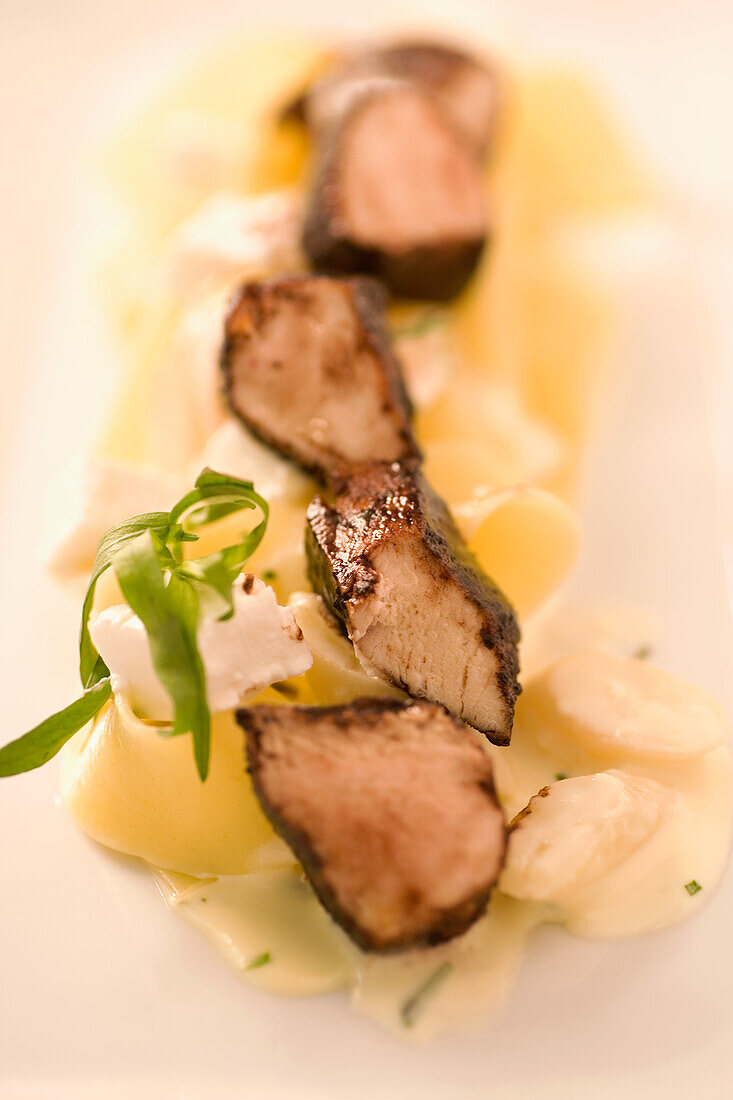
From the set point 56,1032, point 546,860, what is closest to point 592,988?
point 546,860

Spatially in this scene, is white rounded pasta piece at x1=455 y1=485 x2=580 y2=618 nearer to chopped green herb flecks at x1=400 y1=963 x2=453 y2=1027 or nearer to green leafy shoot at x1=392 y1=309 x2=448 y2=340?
green leafy shoot at x1=392 y1=309 x2=448 y2=340

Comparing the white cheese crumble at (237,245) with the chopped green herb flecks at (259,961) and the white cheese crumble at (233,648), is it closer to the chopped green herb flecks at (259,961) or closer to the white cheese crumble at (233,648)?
the white cheese crumble at (233,648)

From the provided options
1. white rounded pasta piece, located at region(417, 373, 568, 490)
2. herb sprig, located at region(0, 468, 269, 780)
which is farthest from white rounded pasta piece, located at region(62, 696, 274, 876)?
white rounded pasta piece, located at region(417, 373, 568, 490)

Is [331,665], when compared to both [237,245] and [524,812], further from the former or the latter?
[237,245]

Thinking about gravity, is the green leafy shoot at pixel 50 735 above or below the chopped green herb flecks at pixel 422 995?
above

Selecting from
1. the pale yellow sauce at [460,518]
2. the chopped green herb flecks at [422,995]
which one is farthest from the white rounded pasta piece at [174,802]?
the chopped green herb flecks at [422,995]

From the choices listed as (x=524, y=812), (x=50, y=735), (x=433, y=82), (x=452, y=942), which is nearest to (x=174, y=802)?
(x=50, y=735)
